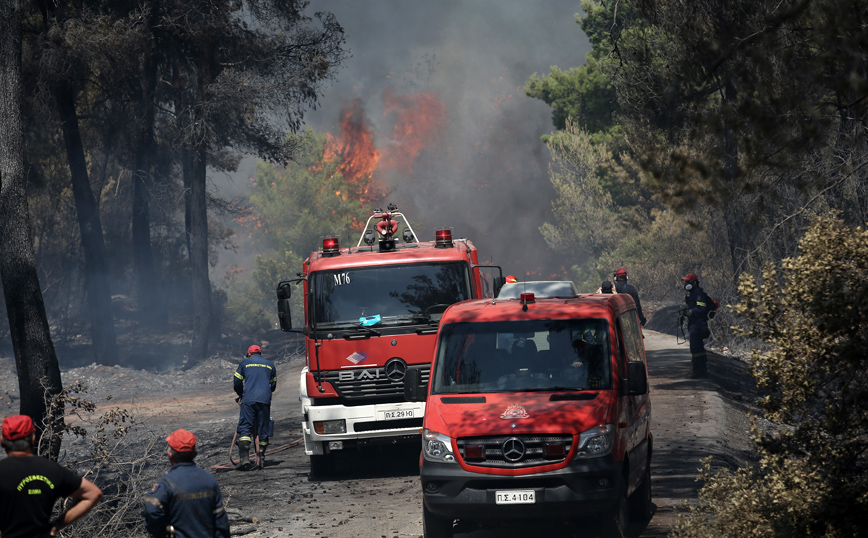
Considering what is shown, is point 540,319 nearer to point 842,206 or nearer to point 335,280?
point 335,280

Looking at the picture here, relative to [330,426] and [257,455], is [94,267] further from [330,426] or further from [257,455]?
[330,426]

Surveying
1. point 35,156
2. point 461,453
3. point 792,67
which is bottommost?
point 461,453

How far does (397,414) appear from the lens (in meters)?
10.1

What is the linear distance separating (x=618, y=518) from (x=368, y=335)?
441 centimetres

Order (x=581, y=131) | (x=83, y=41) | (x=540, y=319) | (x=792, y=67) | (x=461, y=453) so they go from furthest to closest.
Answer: (x=581, y=131), (x=83, y=41), (x=540, y=319), (x=461, y=453), (x=792, y=67)

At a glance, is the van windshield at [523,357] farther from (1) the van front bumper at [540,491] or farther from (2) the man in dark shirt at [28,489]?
(2) the man in dark shirt at [28,489]

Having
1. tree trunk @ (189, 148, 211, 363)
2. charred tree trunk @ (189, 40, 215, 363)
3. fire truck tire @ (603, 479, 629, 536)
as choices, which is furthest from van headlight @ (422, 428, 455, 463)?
tree trunk @ (189, 148, 211, 363)

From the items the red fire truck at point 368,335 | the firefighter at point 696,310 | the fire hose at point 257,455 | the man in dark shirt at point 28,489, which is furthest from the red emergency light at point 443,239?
the man in dark shirt at point 28,489

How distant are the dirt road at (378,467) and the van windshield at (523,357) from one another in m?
1.18

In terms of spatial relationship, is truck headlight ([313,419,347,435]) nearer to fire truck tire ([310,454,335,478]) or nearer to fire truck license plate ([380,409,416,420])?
fire truck license plate ([380,409,416,420])

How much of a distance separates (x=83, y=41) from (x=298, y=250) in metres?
38.4

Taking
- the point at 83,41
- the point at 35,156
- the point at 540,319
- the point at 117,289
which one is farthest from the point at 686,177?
the point at 117,289

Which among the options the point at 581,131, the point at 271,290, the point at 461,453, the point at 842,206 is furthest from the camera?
the point at 271,290

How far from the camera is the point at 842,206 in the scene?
588 inches
